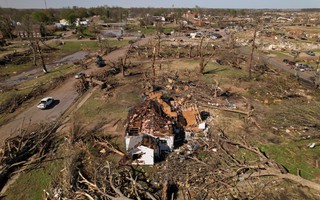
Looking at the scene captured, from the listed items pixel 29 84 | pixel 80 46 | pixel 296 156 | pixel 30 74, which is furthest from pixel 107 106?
pixel 80 46

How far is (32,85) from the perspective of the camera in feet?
99.1

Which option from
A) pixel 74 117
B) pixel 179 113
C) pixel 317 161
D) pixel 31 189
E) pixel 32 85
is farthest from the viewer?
pixel 32 85

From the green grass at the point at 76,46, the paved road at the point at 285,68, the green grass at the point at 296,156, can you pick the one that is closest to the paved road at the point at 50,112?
the green grass at the point at 296,156

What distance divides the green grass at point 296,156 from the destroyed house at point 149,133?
7190 millimetres

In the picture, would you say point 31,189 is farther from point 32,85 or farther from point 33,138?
point 32,85

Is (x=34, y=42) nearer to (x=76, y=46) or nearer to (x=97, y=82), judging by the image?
(x=76, y=46)

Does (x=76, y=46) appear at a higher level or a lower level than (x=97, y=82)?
higher

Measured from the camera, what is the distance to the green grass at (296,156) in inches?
559

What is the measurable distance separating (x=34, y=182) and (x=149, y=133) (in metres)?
8.22

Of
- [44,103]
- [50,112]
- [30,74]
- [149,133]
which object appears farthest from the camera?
[30,74]

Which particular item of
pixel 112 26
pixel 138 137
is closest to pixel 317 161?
pixel 138 137

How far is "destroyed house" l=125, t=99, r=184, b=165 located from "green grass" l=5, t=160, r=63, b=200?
17.3 ft

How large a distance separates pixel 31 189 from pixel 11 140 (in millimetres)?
4977

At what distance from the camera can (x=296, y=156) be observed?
15531 millimetres
